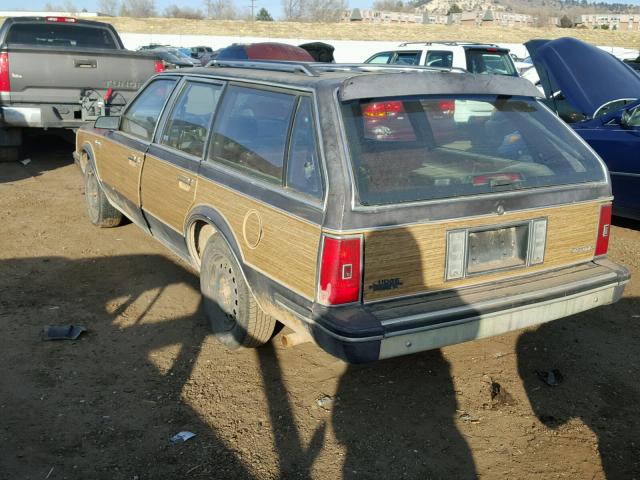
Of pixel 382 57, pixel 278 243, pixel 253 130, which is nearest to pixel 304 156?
pixel 278 243

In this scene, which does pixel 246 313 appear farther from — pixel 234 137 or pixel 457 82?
pixel 457 82

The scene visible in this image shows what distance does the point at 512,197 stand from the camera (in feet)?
11.3

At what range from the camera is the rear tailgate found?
27.7 ft

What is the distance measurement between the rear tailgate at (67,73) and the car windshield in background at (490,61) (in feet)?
18.0

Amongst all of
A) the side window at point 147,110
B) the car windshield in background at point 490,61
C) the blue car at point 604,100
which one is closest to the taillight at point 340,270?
the side window at point 147,110

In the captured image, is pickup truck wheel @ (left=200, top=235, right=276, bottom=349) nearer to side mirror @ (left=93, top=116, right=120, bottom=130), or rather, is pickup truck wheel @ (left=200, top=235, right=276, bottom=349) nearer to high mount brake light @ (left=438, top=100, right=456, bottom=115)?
high mount brake light @ (left=438, top=100, right=456, bottom=115)

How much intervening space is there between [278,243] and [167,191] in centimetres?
161

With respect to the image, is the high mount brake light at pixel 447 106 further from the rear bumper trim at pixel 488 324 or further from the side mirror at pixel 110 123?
the side mirror at pixel 110 123

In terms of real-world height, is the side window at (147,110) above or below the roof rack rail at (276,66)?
below

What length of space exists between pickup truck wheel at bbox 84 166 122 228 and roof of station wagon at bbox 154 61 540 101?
8.63 ft

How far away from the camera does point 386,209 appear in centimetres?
310

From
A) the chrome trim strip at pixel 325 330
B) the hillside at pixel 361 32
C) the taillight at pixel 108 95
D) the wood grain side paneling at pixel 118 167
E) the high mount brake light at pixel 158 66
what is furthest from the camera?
the hillside at pixel 361 32

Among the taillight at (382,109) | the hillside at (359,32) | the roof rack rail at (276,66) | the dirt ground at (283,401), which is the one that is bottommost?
the dirt ground at (283,401)

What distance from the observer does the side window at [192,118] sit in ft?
14.3
